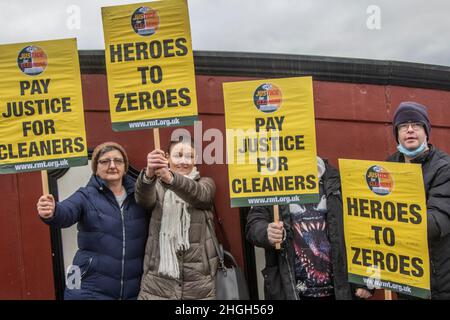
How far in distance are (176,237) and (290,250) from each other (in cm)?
76

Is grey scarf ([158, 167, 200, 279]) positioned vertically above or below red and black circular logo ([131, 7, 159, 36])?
below

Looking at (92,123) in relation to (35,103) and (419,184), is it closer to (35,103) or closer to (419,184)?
(35,103)

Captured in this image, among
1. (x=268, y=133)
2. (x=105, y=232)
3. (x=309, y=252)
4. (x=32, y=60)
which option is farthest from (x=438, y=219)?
(x=32, y=60)

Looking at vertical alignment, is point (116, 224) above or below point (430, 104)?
below

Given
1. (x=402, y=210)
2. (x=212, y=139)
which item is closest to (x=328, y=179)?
(x=402, y=210)

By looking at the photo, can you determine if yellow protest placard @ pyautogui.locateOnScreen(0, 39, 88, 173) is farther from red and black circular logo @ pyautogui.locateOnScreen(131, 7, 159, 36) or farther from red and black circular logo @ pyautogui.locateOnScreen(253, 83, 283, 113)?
red and black circular logo @ pyautogui.locateOnScreen(253, 83, 283, 113)

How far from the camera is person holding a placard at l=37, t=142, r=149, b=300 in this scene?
11.5ft

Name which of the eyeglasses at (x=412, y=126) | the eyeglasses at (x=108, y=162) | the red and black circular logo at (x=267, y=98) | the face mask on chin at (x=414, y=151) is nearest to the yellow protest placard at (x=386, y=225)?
the face mask on chin at (x=414, y=151)

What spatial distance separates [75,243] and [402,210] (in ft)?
8.64

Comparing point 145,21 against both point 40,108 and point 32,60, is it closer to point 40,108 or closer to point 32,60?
point 32,60

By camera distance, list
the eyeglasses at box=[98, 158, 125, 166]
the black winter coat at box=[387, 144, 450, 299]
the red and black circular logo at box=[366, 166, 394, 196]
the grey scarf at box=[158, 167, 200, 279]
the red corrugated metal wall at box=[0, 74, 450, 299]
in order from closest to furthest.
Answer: the black winter coat at box=[387, 144, 450, 299], the red and black circular logo at box=[366, 166, 394, 196], the grey scarf at box=[158, 167, 200, 279], the eyeglasses at box=[98, 158, 125, 166], the red corrugated metal wall at box=[0, 74, 450, 299]

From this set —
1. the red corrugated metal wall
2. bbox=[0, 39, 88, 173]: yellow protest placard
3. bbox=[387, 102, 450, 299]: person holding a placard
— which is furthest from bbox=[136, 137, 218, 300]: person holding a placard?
bbox=[387, 102, 450, 299]: person holding a placard

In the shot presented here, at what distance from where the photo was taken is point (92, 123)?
4422 mm

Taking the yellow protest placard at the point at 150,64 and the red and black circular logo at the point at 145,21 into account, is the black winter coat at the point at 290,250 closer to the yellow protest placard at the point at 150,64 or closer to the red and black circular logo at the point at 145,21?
the yellow protest placard at the point at 150,64
